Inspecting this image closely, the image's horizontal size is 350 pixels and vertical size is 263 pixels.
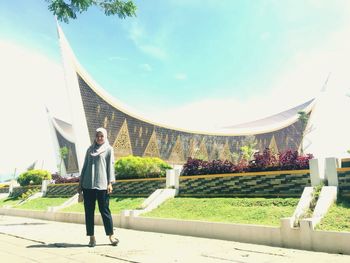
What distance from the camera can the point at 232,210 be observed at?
6.79 metres

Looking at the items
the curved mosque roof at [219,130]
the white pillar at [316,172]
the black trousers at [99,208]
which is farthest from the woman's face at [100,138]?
the curved mosque roof at [219,130]

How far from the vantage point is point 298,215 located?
17.5 ft

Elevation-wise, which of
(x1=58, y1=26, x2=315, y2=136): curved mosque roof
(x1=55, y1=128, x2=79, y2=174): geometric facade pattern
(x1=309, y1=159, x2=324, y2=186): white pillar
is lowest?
(x1=309, y1=159, x2=324, y2=186): white pillar

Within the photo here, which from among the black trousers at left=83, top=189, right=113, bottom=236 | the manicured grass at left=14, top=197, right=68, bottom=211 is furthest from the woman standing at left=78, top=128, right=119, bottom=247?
the manicured grass at left=14, top=197, right=68, bottom=211

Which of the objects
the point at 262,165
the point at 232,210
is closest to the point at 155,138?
the point at 262,165

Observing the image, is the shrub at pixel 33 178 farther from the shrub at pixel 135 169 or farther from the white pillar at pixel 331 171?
the white pillar at pixel 331 171

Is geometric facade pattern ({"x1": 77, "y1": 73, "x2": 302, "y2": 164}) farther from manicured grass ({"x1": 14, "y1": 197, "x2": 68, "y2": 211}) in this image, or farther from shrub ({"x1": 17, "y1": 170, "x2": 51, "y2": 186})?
manicured grass ({"x1": 14, "y1": 197, "x2": 68, "y2": 211})

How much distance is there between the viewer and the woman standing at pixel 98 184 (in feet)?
13.2

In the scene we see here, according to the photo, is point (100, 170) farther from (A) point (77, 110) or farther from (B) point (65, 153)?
(B) point (65, 153)

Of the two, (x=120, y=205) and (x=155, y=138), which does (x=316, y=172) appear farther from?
(x=155, y=138)

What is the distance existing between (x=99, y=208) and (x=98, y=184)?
0.32m

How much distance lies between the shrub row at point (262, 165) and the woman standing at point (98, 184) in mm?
4994

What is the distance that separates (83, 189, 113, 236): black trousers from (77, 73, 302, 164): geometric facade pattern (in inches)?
848

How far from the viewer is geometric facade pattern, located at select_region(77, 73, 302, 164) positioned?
25625mm
